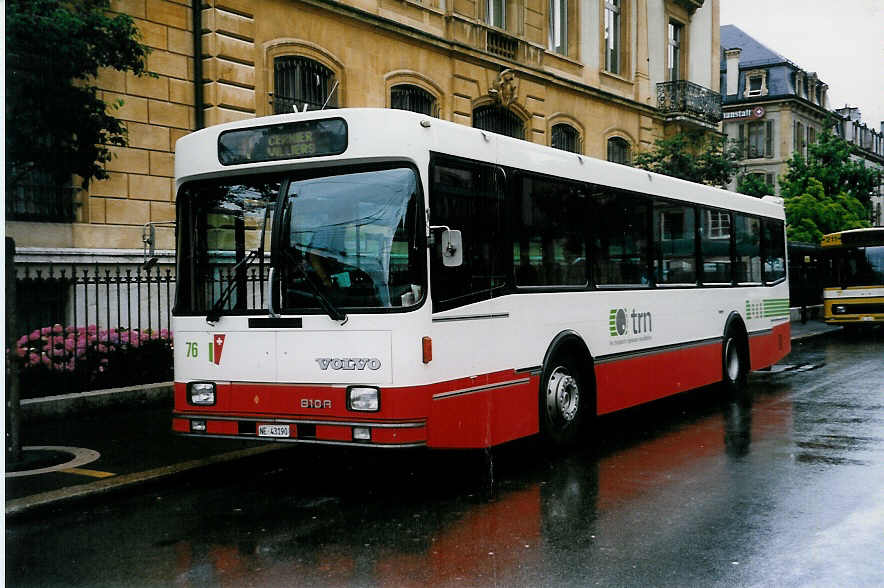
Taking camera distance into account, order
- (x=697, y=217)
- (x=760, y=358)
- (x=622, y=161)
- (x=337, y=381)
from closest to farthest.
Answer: (x=337, y=381) → (x=697, y=217) → (x=760, y=358) → (x=622, y=161)

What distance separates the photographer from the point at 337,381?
7211mm

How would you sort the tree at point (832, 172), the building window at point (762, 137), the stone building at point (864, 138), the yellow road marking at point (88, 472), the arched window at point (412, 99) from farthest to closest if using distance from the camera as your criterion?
1. the stone building at point (864, 138)
2. the building window at point (762, 137)
3. the tree at point (832, 172)
4. the arched window at point (412, 99)
5. the yellow road marking at point (88, 472)

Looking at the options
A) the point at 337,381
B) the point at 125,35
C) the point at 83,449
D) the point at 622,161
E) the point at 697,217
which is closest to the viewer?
the point at 337,381

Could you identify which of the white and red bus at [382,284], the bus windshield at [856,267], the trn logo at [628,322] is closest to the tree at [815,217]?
the bus windshield at [856,267]

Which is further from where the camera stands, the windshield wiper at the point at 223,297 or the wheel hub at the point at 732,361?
the wheel hub at the point at 732,361

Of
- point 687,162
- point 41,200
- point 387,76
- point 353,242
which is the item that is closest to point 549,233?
point 353,242

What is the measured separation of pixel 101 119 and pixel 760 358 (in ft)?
32.5

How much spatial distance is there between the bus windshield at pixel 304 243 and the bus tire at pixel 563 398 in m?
2.25

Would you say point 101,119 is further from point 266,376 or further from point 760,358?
point 760,358

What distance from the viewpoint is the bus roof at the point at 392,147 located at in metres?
7.16

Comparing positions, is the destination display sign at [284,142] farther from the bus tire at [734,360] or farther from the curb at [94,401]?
the bus tire at [734,360]

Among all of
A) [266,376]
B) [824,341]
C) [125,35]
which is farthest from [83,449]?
[824,341]

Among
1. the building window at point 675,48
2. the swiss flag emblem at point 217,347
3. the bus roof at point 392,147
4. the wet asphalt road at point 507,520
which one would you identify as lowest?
the wet asphalt road at point 507,520

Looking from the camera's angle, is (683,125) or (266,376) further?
(683,125)
